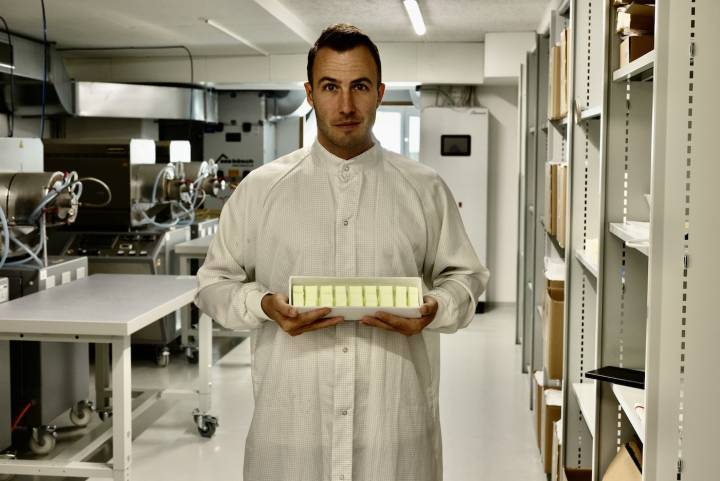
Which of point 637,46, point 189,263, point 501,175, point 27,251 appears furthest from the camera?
point 501,175

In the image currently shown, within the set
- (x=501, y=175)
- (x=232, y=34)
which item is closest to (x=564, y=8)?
(x=232, y=34)

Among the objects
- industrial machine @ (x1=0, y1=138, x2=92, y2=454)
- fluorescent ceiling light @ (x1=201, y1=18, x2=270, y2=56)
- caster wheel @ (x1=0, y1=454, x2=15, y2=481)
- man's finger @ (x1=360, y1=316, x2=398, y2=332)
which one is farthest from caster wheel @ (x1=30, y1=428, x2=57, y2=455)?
fluorescent ceiling light @ (x1=201, y1=18, x2=270, y2=56)

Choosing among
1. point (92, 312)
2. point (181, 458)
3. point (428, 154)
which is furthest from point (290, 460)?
point (428, 154)

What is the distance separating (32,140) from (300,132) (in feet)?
17.5

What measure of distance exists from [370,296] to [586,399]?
1200 millimetres

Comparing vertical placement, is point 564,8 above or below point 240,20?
below

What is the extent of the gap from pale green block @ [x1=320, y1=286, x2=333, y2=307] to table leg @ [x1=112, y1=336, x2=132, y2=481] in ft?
5.23

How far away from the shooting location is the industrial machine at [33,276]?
356cm

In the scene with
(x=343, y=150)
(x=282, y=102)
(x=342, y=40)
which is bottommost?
(x=343, y=150)

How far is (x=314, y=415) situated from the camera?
1.72 meters

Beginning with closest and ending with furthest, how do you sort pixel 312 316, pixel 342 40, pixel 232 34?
pixel 312 316 < pixel 342 40 < pixel 232 34

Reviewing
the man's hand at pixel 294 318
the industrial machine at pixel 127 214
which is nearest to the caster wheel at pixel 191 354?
the industrial machine at pixel 127 214

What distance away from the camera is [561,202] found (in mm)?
3264

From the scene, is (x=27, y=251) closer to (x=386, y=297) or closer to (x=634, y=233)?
(x=386, y=297)
